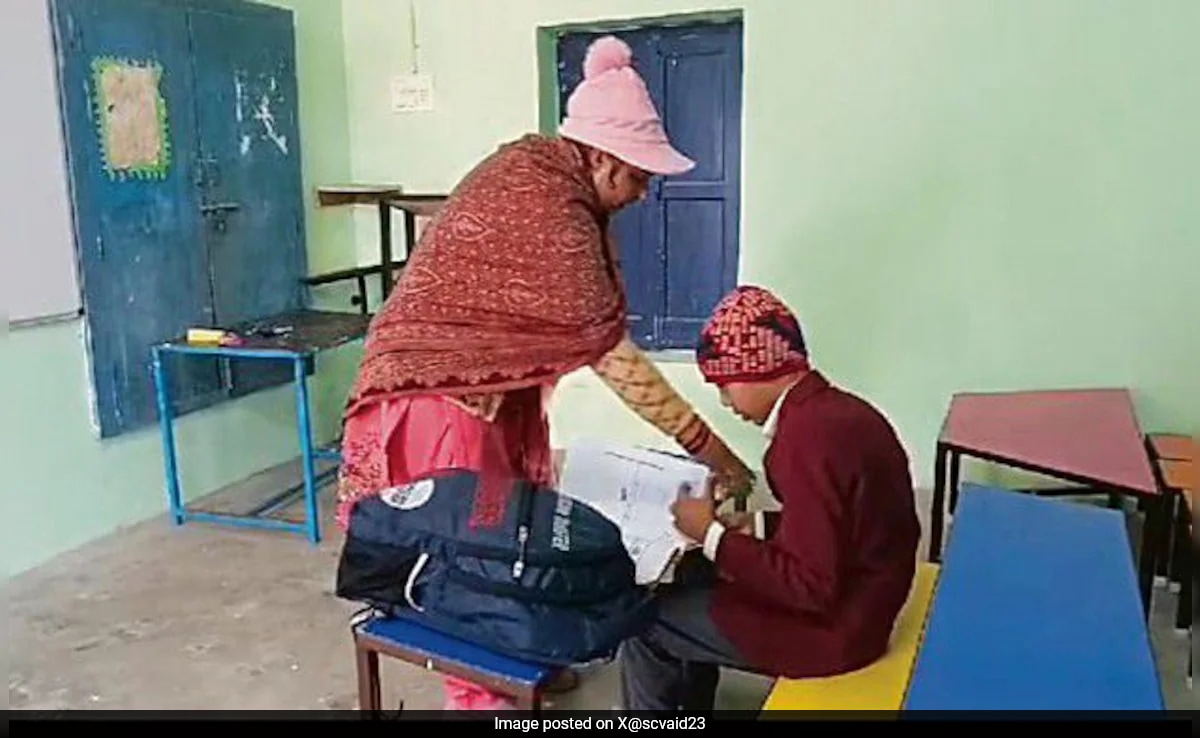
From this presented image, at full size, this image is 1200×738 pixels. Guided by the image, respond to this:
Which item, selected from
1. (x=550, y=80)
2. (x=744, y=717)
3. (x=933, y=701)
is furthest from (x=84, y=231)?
(x=933, y=701)

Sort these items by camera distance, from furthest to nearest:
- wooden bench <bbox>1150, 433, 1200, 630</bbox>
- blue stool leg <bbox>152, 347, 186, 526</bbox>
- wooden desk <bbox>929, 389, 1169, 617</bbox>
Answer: blue stool leg <bbox>152, 347, 186, 526</bbox>
wooden bench <bbox>1150, 433, 1200, 630</bbox>
wooden desk <bbox>929, 389, 1169, 617</bbox>

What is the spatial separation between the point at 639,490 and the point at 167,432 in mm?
2484

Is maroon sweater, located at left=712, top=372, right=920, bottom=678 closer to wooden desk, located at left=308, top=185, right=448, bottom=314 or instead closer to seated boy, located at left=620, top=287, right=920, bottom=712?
seated boy, located at left=620, top=287, right=920, bottom=712

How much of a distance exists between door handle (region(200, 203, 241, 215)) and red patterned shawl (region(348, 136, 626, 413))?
8.40ft

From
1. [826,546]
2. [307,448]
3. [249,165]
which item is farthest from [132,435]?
[826,546]

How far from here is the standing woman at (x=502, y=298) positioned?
177cm

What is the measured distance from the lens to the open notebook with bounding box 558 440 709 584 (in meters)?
1.85

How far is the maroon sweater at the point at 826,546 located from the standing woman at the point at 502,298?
16.4 inches

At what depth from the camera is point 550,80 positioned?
466 cm

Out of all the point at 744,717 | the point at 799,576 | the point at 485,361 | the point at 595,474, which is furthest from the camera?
the point at 744,717

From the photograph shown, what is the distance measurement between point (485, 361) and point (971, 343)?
109 inches

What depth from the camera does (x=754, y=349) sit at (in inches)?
68.2

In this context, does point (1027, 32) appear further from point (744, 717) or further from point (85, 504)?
point (85, 504)

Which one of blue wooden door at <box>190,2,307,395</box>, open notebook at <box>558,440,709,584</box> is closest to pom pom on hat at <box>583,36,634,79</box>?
open notebook at <box>558,440,709,584</box>
